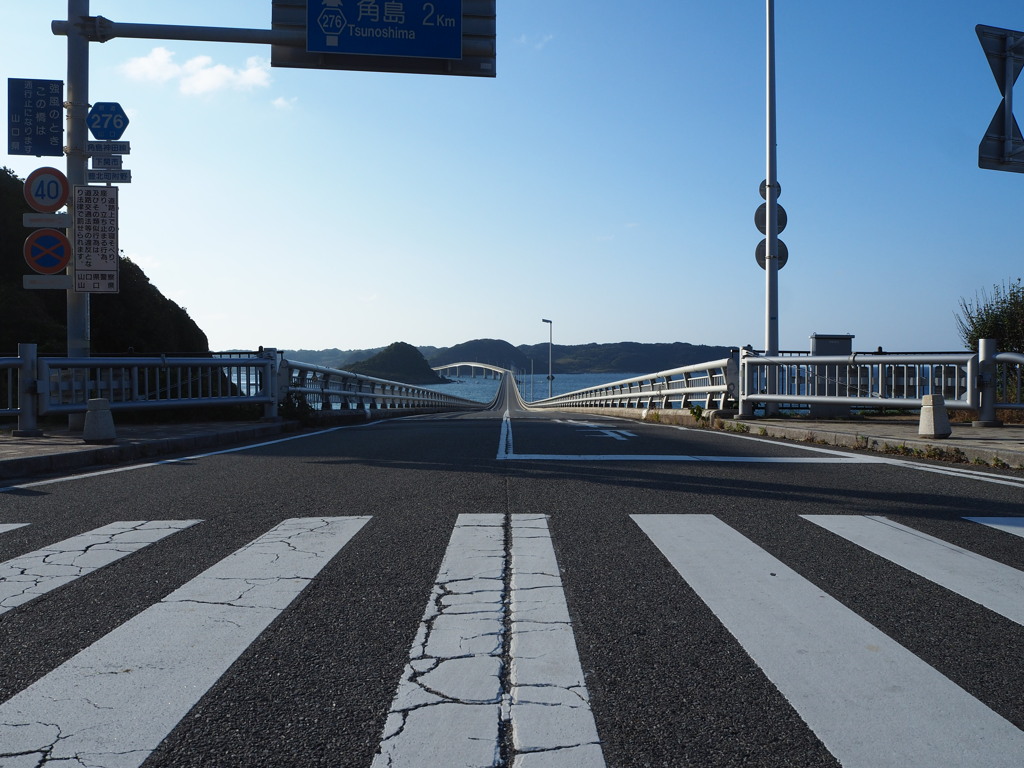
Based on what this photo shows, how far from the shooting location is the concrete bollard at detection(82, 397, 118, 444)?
31.5 ft

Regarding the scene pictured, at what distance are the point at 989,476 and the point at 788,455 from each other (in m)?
2.36

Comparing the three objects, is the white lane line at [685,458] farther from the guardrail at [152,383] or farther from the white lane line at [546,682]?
the guardrail at [152,383]

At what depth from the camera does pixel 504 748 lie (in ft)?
7.31

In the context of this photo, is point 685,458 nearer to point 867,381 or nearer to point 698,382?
point 867,381

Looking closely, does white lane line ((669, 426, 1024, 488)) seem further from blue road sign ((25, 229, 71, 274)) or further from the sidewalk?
blue road sign ((25, 229, 71, 274))

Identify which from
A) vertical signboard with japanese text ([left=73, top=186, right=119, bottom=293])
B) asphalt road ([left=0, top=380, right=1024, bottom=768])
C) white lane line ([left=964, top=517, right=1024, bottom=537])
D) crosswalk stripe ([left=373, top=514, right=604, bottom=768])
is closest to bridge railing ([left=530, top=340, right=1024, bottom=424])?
asphalt road ([left=0, top=380, right=1024, bottom=768])

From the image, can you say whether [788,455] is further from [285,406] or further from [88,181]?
[88,181]

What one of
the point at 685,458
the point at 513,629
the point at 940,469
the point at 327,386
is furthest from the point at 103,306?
the point at 513,629

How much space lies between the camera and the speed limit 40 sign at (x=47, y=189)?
1081 cm

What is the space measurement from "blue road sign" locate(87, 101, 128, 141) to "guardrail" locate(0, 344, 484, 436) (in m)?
3.34

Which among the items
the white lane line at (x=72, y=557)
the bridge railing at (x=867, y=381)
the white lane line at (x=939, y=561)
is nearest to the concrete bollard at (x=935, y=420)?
the bridge railing at (x=867, y=381)

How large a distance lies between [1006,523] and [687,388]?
1300 centimetres

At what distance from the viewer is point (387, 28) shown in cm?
1426

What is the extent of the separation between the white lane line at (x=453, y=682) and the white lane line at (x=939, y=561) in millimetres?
2191
